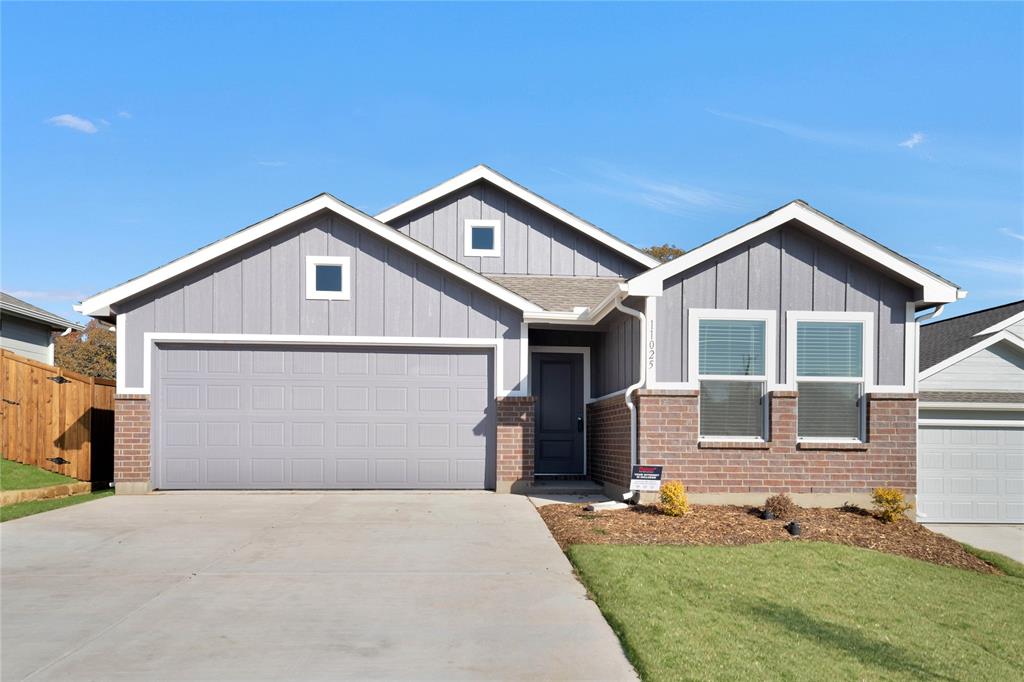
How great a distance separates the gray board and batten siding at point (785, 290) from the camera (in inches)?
450

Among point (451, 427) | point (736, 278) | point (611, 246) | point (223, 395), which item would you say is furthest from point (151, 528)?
point (611, 246)

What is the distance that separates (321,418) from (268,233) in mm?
2965

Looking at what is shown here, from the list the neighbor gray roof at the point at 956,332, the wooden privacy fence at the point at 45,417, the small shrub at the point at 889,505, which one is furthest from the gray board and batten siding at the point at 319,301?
the neighbor gray roof at the point at 956,332

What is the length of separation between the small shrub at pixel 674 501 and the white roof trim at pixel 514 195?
6883 millimetres

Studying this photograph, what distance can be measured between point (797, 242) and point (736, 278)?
102cm

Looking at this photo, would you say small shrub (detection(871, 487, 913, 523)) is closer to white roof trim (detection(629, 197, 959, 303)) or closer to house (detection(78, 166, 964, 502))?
house (detection(78, 166, 964, 502))

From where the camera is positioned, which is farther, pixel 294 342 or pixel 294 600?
pixel 294 342

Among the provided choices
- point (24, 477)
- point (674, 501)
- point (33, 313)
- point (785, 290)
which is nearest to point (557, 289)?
point (785, 290)

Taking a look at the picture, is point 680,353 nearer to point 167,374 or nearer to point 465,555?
point 465,555

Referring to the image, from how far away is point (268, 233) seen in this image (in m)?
12.9

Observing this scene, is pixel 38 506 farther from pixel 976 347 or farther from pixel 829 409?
pixel 976 347

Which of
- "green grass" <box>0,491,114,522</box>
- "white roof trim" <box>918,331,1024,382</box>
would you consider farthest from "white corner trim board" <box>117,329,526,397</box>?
"white roof trim" <box>918,331,1024,382</box>

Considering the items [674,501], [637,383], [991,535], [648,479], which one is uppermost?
[637,383]

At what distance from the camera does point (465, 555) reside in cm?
843
